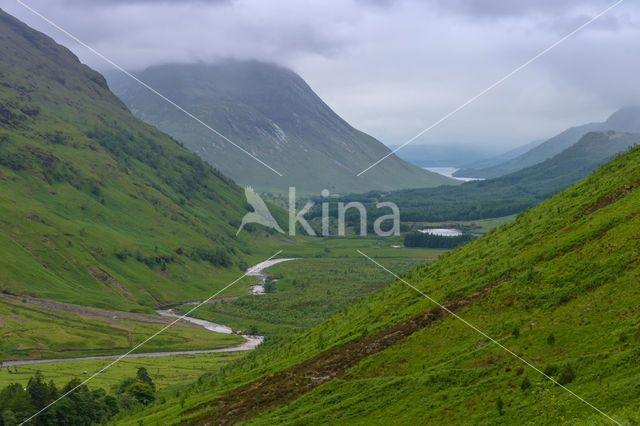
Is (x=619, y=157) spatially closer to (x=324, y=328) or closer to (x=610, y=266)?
(x=610, y=266)

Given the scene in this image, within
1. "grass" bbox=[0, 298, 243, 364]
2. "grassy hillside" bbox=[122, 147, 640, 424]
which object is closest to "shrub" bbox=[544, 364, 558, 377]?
"grassy hillside" bbox=[122, 147, 640, 424]

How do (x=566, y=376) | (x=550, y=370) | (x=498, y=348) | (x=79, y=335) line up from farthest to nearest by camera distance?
(x=79, y=335), (x=498, y=348), (x=550, y=370), (x=566, y=376)

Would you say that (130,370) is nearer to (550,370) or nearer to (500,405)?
(500,405)

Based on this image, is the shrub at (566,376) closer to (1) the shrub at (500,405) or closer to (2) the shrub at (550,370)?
(2) the shrub at (550,370)

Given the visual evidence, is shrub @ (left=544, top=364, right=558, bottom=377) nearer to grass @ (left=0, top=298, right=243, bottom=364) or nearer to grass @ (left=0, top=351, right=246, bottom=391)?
grass @ (left=0, top=351, right=246, bottom=391)

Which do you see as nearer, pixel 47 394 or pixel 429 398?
pixel 429 398

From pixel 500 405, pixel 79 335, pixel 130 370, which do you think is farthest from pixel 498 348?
pixel 79 335

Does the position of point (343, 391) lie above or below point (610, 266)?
below

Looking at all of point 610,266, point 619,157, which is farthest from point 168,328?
point 610,266
